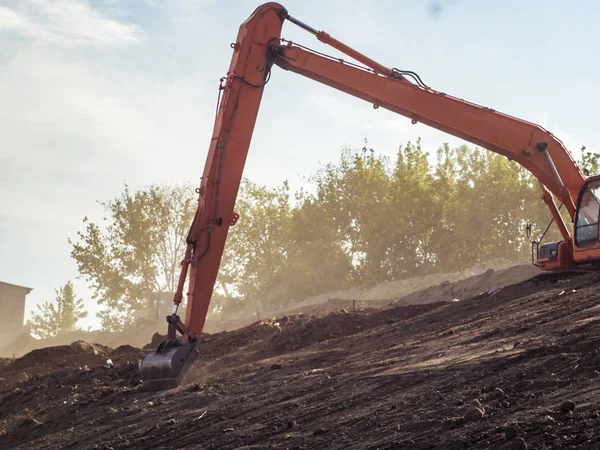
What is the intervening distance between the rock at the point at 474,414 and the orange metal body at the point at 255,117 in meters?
6.34

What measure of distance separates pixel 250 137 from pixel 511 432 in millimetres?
8553

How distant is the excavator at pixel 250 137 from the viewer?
12.9 meters

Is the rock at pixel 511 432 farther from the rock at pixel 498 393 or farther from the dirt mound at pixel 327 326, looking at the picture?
the dirt mound at pixel 327 326

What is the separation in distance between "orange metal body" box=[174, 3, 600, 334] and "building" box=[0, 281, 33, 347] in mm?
50450

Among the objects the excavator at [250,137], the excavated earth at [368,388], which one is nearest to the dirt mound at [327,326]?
the excavated earth at [368,388]

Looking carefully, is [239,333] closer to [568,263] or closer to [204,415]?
[568,263]

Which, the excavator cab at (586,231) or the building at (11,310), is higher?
the building at (11,310)

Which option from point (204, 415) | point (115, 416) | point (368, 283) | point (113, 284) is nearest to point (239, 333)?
point (115, 416)

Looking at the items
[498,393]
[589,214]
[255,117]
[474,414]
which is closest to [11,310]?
[255,117]

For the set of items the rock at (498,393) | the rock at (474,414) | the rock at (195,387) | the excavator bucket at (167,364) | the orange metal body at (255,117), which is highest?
the orange metal body at (255,117)

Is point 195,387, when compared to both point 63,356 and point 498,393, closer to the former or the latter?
point 498,393

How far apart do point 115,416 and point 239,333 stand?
7228 millimetres

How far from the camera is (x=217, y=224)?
43.6 ft

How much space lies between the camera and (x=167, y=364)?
12359mm
